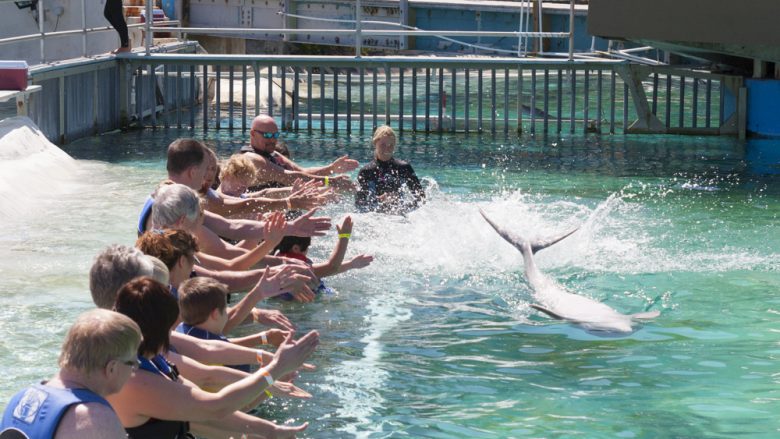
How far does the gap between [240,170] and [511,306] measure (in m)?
2.46

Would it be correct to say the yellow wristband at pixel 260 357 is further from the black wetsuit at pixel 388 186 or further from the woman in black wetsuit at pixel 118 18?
the woman in black wetsuit at pixel 118 18

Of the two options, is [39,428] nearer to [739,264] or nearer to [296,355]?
[296,355]

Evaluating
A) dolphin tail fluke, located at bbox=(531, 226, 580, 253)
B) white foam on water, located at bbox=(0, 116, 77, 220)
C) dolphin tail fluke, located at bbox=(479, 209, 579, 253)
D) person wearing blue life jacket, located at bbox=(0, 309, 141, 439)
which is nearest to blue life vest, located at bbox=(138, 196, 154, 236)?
person wearing blue life jacket, located at bbox=(0, 309, 141, 439)

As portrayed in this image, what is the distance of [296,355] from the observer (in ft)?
16.5

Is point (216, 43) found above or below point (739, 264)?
above

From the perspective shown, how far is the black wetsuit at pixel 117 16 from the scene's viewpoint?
21.0 meters

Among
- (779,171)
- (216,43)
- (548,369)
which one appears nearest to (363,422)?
(548,369)

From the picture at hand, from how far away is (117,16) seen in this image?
21.3 m

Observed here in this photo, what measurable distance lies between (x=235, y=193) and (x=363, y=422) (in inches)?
134

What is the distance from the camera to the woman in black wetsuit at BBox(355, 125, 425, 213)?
470 inches

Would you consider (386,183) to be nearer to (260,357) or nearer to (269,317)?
(269,317)

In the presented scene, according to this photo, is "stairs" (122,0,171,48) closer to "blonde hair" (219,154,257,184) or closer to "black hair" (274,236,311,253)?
"blonde hair" (219,154,257,184)

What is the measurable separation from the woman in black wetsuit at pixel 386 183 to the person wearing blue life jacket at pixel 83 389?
794 centimetres

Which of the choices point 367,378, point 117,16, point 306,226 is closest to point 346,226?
point 306,226
